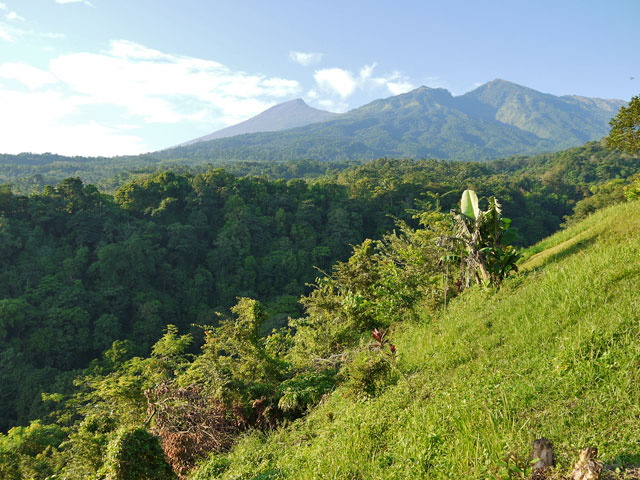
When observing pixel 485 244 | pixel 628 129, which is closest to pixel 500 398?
pixel 485 244

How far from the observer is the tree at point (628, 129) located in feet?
38.9

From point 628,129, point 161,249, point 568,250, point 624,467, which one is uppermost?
point 628,129

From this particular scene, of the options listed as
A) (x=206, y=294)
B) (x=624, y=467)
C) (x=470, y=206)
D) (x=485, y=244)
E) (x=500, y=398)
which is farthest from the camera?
(x=206, y=294)

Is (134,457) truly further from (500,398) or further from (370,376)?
(500,398)

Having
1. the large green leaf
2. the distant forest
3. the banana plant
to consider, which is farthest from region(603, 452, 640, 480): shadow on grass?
the distant forest

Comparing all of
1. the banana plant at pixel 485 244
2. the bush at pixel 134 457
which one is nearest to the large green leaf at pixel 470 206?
the banana plant at pixel 485 244

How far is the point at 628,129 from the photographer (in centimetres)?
1223

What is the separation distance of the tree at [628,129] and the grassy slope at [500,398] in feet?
33.6

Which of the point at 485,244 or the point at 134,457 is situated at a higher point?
the point at 485,244

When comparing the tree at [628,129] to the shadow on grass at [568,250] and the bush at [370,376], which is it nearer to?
the shadow on grass at [568,250]

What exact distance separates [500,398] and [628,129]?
573 inches

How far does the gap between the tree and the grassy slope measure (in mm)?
10227

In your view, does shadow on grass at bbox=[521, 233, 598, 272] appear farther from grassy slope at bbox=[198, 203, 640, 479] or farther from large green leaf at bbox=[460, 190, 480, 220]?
large green leaf at bbox=[460, 190, 480, 220]

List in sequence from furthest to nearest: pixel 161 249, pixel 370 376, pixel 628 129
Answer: pixel 161 249 < pixel 628 129 < pixel 370 376
